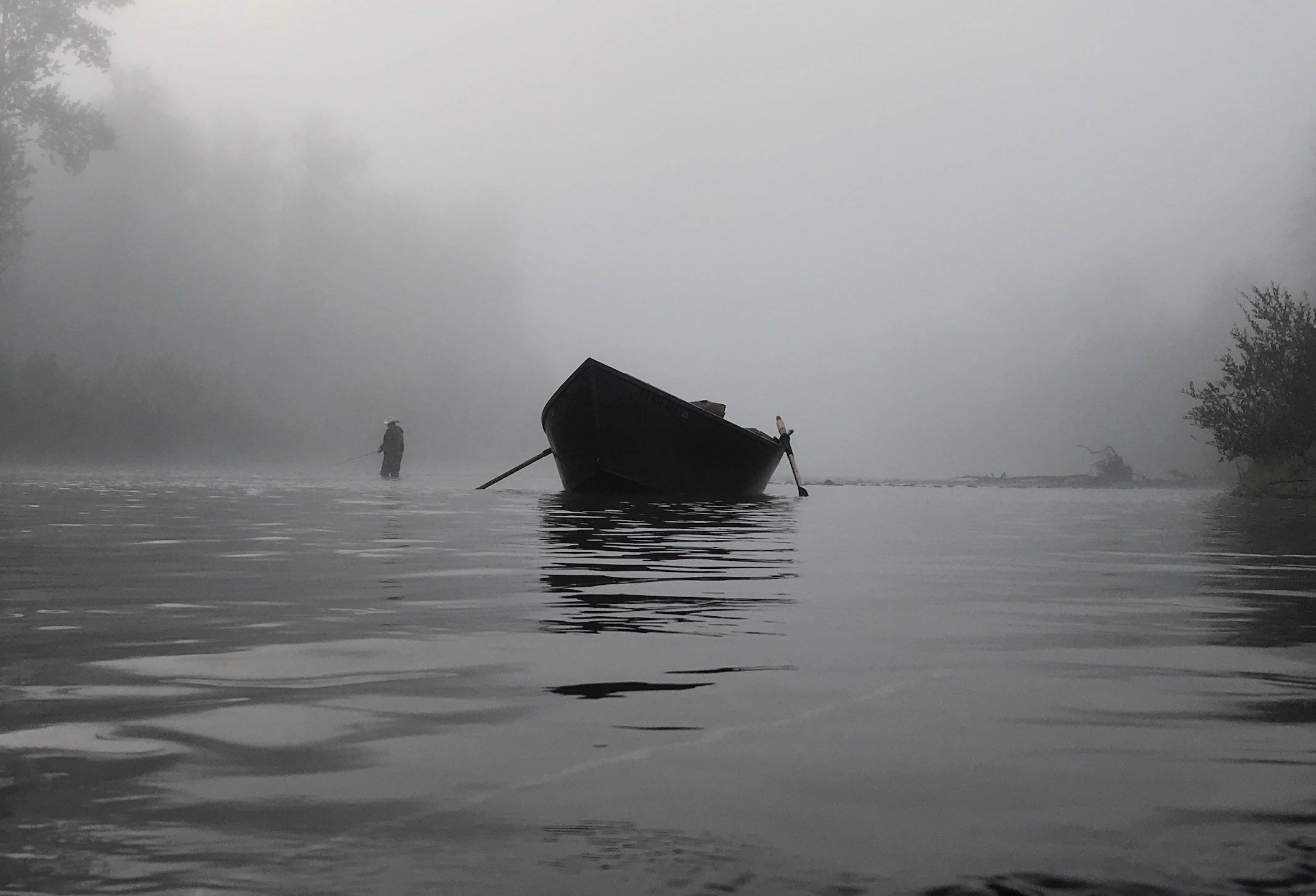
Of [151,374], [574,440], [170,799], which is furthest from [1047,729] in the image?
[151,374]

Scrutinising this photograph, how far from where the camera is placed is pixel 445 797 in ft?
7.34

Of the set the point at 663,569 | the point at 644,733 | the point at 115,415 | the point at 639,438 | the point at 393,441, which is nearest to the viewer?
the point at 644,733

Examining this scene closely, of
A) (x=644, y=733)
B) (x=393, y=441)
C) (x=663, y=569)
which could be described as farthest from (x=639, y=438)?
(x=644, y=733)

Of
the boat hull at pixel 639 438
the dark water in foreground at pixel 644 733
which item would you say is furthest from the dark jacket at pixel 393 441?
the dark water in foreground at pixel 644 733

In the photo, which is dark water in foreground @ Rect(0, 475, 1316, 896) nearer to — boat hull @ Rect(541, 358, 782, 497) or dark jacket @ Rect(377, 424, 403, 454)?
boat hull @ Rect(541, 358, 782, 497)

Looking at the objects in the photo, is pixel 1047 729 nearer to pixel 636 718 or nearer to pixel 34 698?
pixel 636 718

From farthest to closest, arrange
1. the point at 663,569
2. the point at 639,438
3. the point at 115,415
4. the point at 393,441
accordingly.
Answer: the point at 115,415
the point at 393,441
the point at 639,438
the point at 663,569

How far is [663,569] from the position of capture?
777 centimetres

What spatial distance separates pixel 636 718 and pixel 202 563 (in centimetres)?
524

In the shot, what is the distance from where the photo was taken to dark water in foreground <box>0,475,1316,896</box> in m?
1.88

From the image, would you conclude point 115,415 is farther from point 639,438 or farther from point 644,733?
point 644,733

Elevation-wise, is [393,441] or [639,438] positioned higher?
[393,441]

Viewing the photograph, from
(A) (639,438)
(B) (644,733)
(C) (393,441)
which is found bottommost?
(B) (644,733)

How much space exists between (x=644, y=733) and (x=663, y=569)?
16.2 ft
